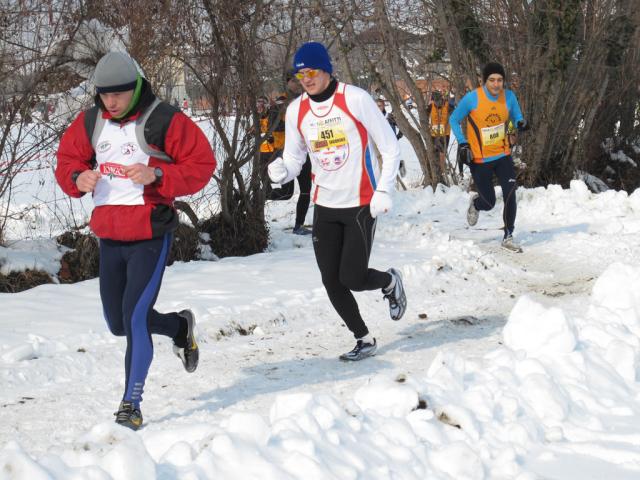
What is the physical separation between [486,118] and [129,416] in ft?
20.4

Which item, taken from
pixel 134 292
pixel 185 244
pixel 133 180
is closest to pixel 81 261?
pixel 185 244

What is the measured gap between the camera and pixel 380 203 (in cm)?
545

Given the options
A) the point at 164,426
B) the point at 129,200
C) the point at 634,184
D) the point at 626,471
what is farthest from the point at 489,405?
the point at 634,184

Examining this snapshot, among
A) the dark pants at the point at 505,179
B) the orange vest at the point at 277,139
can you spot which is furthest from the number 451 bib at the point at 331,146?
the orange vest at the point at 277,139

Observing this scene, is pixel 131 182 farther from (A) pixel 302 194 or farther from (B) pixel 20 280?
(A) pixel 302 194

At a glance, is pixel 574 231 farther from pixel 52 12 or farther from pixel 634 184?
pixel 634 184

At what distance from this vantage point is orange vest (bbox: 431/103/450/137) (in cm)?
1536

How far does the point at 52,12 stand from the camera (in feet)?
26.9

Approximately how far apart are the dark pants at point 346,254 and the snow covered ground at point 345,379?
39cm

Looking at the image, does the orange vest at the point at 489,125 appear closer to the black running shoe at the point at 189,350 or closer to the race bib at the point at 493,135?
the race bib at the point at 493,135

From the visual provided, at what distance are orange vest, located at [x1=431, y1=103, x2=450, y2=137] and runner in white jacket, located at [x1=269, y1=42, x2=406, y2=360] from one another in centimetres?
973

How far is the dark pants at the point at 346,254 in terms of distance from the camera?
5.67m

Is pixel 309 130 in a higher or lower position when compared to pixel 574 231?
higher

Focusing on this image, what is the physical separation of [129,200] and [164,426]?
43.2 inches
